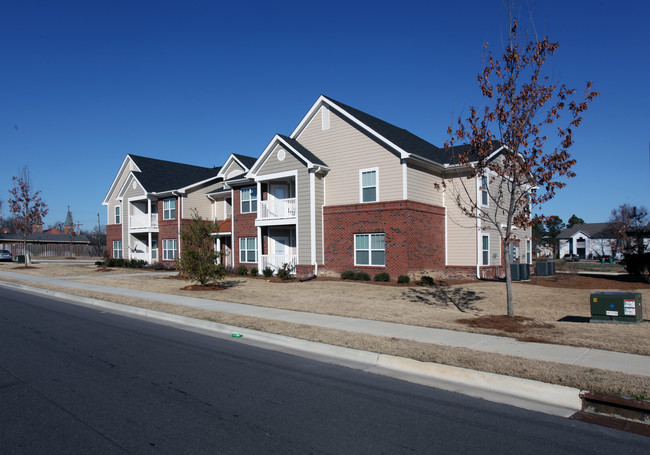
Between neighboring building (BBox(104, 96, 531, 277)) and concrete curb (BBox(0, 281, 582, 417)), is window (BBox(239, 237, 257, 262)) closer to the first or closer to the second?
neighboring building (BBox(104, 96, 531, 277))

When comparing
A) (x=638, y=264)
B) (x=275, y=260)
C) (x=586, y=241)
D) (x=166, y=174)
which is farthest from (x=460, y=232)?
(x=586, y=241)

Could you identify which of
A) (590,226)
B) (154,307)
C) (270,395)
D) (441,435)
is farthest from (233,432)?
(590,226)

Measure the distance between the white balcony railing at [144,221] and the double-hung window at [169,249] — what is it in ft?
5.94

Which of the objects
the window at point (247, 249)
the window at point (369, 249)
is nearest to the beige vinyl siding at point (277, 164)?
the window at point (247, 249)

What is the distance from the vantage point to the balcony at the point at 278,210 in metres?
25.0

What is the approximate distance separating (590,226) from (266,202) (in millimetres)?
78499

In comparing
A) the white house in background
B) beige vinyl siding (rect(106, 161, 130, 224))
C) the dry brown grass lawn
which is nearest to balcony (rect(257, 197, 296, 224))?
the dry brown grass lawn

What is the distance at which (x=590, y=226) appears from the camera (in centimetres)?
8575

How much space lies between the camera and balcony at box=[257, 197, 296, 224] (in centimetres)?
2502

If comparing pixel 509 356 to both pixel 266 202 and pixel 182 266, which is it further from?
pixel 266 202

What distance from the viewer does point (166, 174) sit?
1529 inches

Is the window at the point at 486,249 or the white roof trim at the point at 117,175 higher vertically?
the white roof trim at the point at 117,175

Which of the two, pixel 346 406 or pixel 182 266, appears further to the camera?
pixel 182 266

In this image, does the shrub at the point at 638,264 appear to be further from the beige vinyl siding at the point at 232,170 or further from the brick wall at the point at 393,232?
the beige vinyl siding at the point at 232,170
